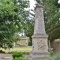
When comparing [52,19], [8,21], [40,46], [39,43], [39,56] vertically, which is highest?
[52,19]

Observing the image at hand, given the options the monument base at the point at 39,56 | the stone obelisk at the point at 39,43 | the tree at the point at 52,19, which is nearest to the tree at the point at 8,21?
the tree at the point at 52,19

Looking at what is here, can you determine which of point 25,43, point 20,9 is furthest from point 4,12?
point 25,43

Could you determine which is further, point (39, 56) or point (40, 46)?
point (40, 46)

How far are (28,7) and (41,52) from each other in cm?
1459

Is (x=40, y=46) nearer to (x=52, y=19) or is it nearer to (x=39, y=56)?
(x=39, y=56)

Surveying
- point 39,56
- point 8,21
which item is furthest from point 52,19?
point 39,56

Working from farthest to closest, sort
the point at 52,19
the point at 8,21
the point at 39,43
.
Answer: the point at 52,19 → the point at 8,21 → the point at 39,43

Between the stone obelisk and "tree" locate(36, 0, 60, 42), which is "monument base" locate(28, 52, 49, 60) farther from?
"tree" locate(36, 0, 60, 42)

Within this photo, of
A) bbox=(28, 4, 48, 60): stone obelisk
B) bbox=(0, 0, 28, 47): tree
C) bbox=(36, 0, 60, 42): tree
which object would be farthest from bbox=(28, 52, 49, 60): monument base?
bbox=(36, 0, 60, 42): tree

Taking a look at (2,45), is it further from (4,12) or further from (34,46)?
(34,46)

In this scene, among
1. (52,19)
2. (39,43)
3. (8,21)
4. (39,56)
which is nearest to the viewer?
(39,56)

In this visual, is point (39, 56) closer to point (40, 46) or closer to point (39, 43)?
point (40, 46)

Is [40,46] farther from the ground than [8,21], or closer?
closer

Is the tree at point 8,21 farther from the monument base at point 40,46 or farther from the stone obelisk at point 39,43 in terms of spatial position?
the monument base at point 40,46
